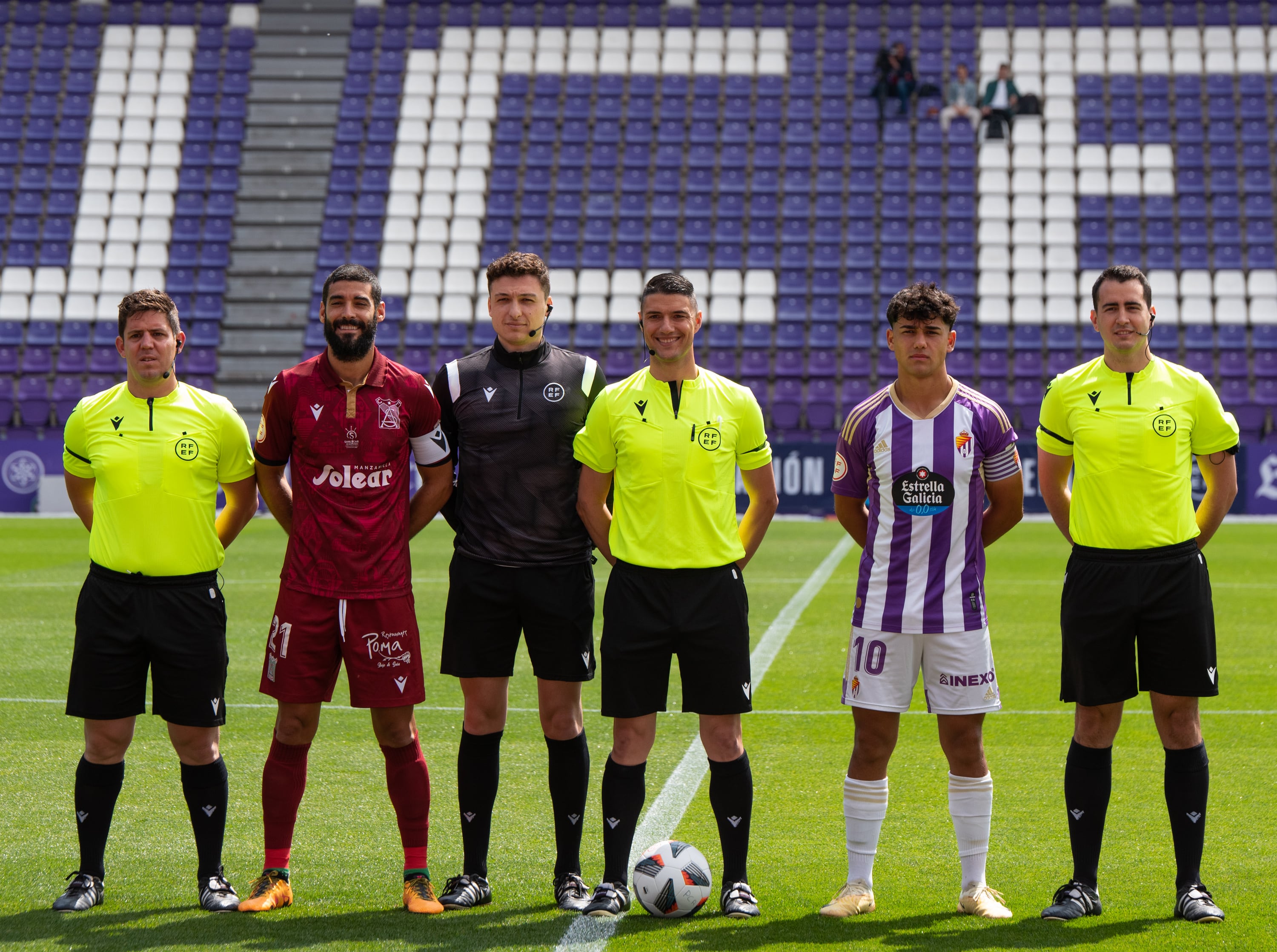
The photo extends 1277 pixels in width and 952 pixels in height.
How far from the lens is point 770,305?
23.5 metres

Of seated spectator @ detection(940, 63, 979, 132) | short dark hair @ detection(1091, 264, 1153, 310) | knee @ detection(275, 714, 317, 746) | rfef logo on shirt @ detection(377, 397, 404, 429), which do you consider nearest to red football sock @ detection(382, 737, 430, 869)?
knee @ detection(275, 714, 317, 746)

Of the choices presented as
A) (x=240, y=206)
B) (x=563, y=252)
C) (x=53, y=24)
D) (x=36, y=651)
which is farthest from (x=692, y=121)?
(x=36, y=651)

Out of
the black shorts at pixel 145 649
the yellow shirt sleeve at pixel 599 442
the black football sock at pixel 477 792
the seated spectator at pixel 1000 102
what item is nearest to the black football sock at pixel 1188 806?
the yellow shirt sleeve at pixel 599 442

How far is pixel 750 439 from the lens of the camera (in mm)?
4352

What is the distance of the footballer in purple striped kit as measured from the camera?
13.5 ft

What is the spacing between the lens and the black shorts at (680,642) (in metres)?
4.19

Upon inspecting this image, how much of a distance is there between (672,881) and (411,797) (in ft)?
2.81

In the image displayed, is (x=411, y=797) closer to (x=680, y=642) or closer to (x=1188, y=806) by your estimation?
(x=680, y=642)

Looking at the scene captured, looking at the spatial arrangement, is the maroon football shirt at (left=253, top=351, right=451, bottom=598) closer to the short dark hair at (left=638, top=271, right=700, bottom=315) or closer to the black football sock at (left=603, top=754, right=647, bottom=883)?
the short dark hair at (left=638, top=271, right=700, bottom=315)

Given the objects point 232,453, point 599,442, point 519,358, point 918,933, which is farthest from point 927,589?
point 232,453

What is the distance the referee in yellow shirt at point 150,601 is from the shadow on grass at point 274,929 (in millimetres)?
137

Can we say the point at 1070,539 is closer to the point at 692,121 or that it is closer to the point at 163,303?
the point at 163,303

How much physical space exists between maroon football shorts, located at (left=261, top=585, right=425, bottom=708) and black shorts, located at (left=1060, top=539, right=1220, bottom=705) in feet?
6.76

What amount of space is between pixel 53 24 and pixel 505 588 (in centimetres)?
2894
